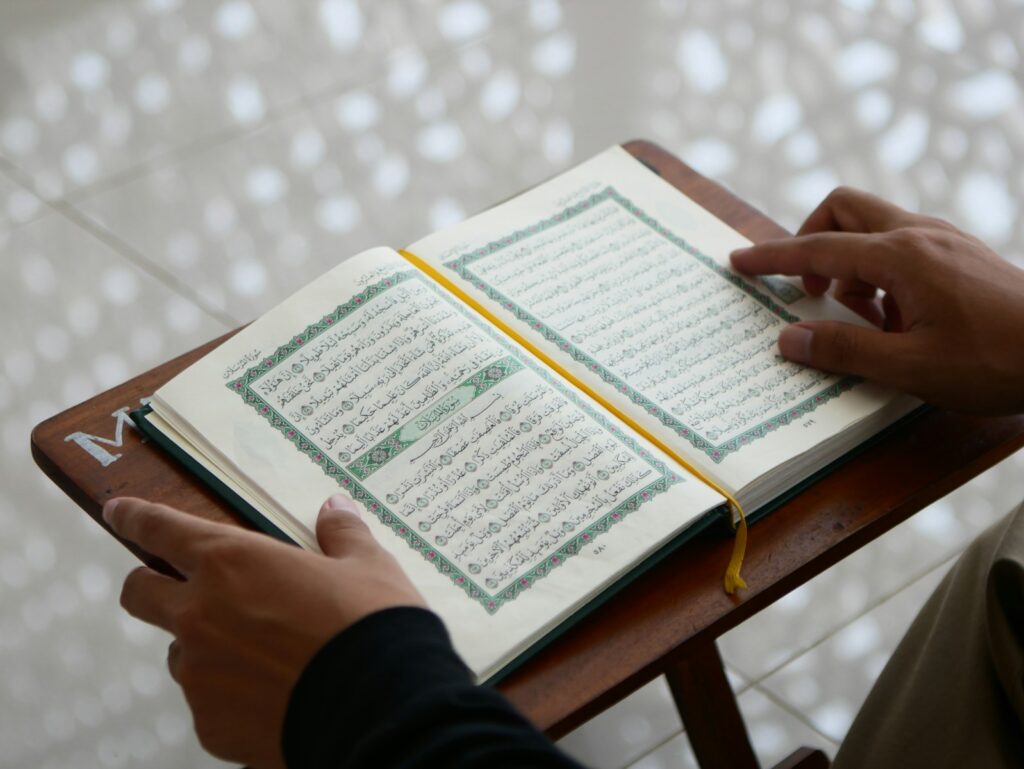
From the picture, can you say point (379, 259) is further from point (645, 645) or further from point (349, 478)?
point (645, 645)

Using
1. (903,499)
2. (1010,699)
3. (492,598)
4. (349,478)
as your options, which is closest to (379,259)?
(349,478)

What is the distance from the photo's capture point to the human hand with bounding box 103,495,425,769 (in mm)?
733

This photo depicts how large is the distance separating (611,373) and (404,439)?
172 millimetres

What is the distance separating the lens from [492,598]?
0.82 meters

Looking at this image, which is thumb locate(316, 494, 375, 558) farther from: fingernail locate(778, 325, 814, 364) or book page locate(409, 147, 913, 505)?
fingernail locate(778, 325, 814, 364)

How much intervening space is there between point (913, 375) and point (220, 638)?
0.52 meters

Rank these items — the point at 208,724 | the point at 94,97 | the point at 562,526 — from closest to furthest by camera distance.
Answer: the point at 208,724, the point at 562,526, the point at 94,97

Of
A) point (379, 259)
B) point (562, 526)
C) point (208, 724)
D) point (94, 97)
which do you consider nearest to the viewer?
point (208, 724)

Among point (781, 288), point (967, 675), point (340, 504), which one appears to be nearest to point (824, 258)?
point (781, 288)

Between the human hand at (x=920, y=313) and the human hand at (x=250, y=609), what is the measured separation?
1.28ft

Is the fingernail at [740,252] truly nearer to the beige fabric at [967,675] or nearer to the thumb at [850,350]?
the thumb at [850,350]

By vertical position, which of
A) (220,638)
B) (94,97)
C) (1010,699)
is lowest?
(1010,699)

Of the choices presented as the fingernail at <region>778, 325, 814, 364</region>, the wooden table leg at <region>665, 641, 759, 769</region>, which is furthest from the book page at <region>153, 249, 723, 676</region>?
the wooden table leg at <region>665, 641, 759, 769</region>

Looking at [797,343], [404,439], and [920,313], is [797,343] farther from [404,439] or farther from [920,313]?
[404,439]
